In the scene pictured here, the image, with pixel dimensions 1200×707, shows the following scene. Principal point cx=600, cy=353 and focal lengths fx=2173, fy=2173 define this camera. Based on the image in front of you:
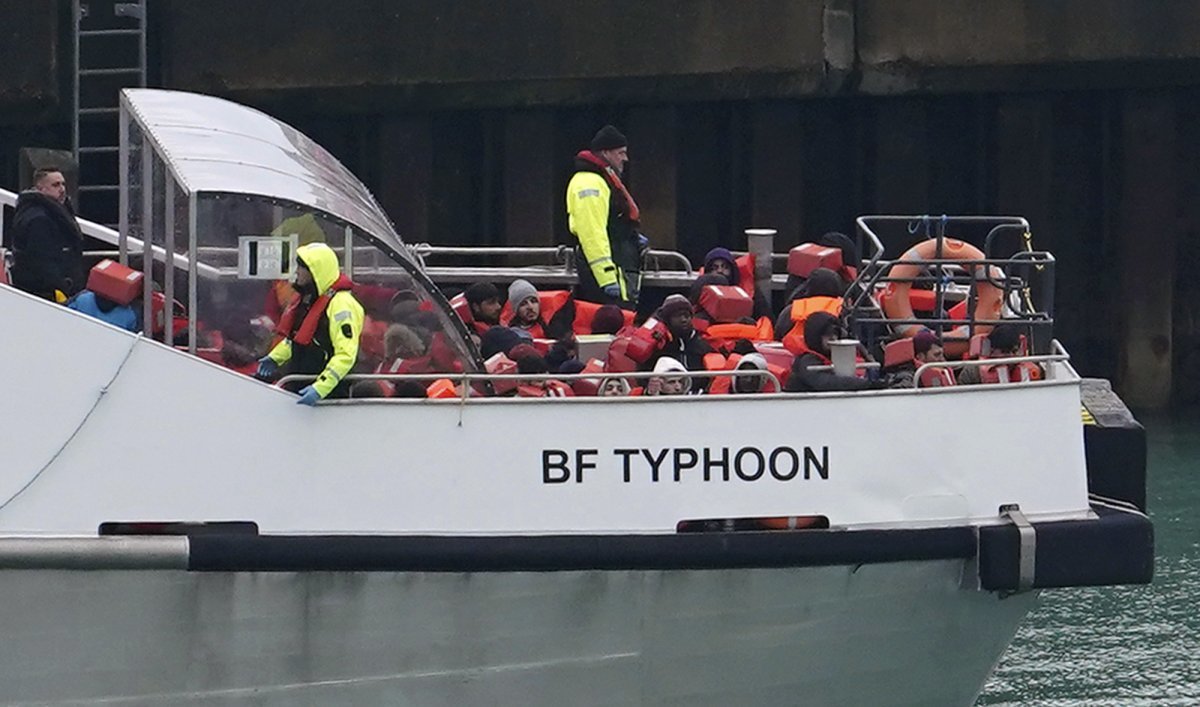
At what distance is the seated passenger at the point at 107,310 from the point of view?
24.0 feet

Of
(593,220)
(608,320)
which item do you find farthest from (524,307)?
(593,220)

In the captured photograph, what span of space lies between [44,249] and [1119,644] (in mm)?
5159

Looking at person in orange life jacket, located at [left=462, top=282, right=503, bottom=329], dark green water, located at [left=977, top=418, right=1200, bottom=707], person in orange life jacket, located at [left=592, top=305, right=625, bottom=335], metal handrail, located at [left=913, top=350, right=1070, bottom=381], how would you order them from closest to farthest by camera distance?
1. metal handrail, located at [left=913, top=350, right=1070, bottom=381]
2. person in orange life jacket, located at [left=462, top=282, right=503, bottom=329]
3. person in orange life jacket, located at [left=592, top=305, right=625, bottom=335]
4. dark green water, located at [left=977, top=418, right=1200, bottom=707]

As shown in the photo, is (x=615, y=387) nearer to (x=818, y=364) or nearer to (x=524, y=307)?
(x=818, y=364)

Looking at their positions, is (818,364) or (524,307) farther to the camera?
(524,307)

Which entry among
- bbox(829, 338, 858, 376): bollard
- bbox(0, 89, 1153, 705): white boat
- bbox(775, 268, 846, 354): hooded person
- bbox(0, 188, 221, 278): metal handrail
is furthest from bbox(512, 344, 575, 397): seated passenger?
bbox(0, 188, 221, 278): metal handrail

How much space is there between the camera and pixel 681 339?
8.10 m

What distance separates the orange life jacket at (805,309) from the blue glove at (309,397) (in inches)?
79.0

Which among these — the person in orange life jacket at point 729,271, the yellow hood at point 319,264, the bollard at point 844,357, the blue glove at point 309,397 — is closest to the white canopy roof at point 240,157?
the yellow hood at point 319,264

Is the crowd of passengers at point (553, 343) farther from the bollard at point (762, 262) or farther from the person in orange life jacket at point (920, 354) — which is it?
the bollard at point (762, 262)

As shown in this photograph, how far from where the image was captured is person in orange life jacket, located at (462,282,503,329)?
28.6ft

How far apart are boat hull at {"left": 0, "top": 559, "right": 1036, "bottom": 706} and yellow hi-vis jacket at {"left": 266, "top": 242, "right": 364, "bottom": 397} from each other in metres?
0.67

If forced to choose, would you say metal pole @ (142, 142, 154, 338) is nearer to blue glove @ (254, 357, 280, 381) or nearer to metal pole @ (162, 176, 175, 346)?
metal pole @ (162, 176, 175, 346)

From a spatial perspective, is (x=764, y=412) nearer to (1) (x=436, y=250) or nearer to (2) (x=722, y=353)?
(2) (x=722, y=353)
